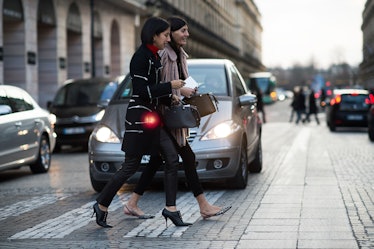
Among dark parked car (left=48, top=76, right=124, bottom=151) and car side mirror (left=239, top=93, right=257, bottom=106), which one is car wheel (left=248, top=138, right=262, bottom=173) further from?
dark parked car (left=48, top=76, right=124, bottom=151)

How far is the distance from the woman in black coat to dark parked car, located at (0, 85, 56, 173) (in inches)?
225

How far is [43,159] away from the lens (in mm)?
15859

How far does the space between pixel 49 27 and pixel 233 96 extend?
23560mm

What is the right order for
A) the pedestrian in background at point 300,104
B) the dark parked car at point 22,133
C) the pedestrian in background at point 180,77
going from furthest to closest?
1. the pedestrian in background at point 300,104
2. the dark parked car at point 22,133
3. the pedestrian in background at point 180,77

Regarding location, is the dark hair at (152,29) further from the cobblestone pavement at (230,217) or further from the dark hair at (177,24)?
the cobblestone pavement at (230,217)

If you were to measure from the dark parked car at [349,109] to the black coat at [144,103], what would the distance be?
24.4m

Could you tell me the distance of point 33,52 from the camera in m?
32.1

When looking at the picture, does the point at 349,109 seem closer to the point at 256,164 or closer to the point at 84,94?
the point at 84,94

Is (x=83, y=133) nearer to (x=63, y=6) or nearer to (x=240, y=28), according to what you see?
(x=63, y=6)

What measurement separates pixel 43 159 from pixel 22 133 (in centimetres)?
126

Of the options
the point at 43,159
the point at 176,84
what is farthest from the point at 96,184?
the point at 43,159

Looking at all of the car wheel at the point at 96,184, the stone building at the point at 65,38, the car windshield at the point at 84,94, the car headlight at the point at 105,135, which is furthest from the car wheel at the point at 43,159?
the stone building at the point at 65,38

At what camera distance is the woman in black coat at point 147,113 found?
8219 millimetres

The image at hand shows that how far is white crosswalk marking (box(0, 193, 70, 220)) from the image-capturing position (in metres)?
10.0
